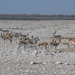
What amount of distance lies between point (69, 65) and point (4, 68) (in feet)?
9.23

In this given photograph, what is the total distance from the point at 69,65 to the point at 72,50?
18.0 ft

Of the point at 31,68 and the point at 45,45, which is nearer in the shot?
the point at 31,68

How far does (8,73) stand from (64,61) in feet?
12.6

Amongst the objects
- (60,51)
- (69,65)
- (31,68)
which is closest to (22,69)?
(31,68)

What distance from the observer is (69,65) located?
1633 cm

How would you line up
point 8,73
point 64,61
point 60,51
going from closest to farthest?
1. point 8,73
2. point 64,61
3. point 60,51

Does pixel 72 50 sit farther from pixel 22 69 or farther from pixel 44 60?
pixel 22 69

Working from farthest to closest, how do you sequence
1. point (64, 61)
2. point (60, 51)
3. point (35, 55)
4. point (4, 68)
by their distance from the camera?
point (60, 51) < point (35, 55) < point (64, 61) < point (4, 68)

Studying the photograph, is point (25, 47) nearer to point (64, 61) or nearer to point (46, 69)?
point (64, 61)

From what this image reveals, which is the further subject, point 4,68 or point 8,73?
point 4,68

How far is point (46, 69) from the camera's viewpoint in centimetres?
1525

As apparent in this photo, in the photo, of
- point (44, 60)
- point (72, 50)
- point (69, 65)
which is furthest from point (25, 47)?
point (69, 65)

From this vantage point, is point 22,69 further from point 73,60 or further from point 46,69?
point 73,60

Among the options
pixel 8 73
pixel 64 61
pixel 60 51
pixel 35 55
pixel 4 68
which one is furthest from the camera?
pixel 60 51
